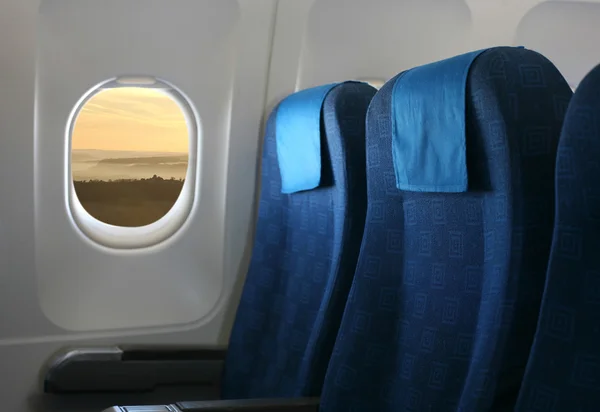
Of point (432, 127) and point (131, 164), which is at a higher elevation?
point (432, 127)

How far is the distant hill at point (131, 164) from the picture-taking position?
3752 millimetres

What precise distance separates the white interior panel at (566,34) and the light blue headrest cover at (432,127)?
5.63 feet

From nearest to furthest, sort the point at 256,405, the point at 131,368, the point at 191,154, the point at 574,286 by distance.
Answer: the point at 574,286, the point at 256,405, the point at 131,368, the point at 191,154

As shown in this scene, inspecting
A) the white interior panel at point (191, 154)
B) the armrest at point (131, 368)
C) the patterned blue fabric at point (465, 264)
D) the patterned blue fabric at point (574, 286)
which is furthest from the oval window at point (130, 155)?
the patterned blue fabric at point (574, 286)

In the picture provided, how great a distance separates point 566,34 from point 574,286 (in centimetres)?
235

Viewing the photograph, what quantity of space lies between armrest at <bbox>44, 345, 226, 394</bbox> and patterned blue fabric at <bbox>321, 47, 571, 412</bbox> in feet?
3.56

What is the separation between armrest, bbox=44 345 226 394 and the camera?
2.79 metres

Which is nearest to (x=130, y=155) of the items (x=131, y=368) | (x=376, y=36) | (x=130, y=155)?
(x=130, y=155)

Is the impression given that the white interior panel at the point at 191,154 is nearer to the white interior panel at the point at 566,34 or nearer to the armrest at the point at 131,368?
the armrest at the point at 131,368

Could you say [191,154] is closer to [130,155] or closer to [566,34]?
[130,155]

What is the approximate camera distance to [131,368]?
2850 millimetres

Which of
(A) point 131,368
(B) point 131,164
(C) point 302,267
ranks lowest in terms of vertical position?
(A) point 131,368

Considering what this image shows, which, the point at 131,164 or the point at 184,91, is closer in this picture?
the point at 184,91

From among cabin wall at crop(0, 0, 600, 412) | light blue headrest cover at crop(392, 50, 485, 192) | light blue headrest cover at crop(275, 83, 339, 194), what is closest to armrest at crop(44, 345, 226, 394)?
cabin wall at crop(0, 0, 600, 412)
